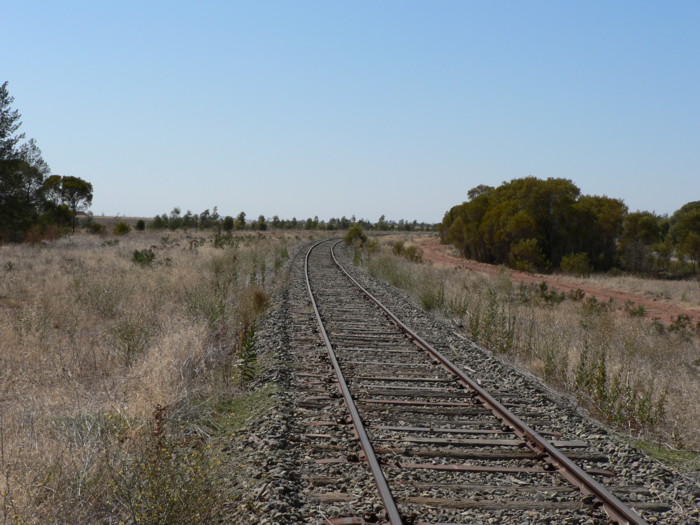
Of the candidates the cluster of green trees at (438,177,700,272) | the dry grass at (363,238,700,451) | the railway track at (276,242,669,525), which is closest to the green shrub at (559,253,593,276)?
the cluster of green trees at (438,177,700,272)

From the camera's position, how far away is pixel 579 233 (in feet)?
127

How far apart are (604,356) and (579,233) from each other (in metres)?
31.7

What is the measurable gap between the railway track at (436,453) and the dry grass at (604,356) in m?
1.03

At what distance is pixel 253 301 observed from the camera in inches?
595

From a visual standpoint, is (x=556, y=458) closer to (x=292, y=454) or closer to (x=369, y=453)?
(x=369, y=453)

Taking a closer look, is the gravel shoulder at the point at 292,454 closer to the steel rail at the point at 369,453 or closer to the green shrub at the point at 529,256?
the steel rail at the point at 369,453

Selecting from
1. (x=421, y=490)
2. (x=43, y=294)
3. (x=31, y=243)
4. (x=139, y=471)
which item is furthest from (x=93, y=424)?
(x=31, y=243)

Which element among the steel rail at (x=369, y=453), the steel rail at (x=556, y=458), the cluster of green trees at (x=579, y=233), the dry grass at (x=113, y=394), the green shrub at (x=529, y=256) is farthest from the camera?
the green shrub at (x=529, y=256)

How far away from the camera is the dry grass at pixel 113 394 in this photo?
4.58 metres

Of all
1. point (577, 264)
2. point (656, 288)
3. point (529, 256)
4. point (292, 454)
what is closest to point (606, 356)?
point (292, 454)

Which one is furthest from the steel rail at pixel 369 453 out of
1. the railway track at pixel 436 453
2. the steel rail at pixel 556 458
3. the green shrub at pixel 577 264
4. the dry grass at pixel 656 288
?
the green shrub at pixel 577 264

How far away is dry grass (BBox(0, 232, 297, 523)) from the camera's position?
180 inches

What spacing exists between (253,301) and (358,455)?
30.8 ft

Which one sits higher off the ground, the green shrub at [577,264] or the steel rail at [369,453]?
the green shrub at [577,264]
